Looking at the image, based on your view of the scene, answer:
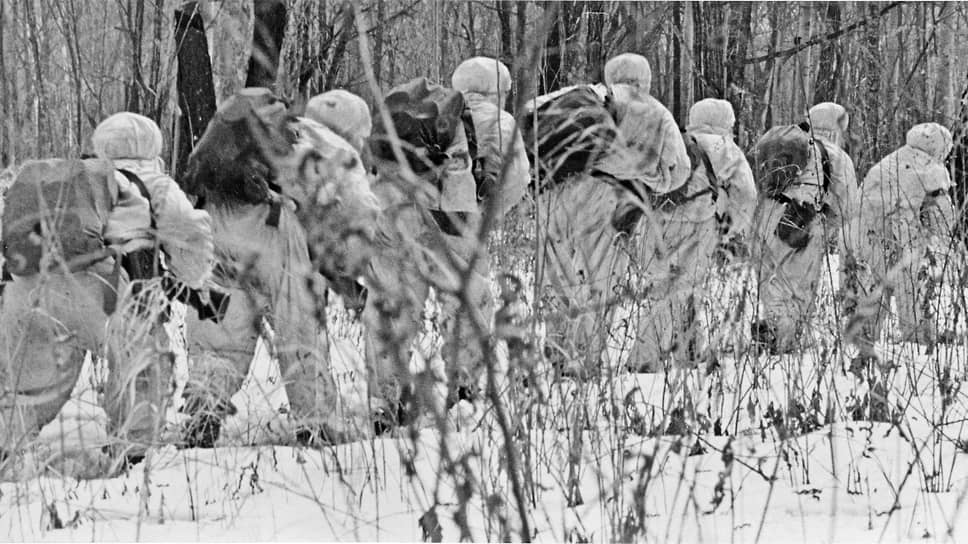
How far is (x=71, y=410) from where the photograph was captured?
5.31 m

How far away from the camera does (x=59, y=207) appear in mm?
4090

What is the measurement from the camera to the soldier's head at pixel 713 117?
7371 millimetres

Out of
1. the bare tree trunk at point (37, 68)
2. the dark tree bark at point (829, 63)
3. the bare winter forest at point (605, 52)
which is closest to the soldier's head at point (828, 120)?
the bare winter forest at point (605, 52)

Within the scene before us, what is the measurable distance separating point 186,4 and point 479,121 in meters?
4.10

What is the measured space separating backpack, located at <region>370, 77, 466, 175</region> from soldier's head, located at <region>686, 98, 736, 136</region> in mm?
2444

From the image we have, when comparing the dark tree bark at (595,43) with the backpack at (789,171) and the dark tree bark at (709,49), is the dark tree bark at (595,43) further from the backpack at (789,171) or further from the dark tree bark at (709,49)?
the backpack at (789,171)

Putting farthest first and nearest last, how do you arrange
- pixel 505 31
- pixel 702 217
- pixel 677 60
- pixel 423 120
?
pixel 677 60, pixel 505 31, pixel 702 217, pixel 423 120

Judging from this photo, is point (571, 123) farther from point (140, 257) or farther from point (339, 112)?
point (140, 257)

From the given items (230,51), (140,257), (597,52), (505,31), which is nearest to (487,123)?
(140,257)

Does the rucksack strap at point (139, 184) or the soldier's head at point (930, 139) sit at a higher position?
the soldier's head at point (930, 139)

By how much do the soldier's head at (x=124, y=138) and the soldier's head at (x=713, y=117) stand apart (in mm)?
3810

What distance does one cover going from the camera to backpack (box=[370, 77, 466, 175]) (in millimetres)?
5219

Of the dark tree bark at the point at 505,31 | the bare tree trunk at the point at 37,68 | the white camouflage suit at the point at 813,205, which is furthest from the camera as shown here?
the dark tree bark at the point at 505,31

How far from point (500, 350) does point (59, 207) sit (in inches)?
62.8
